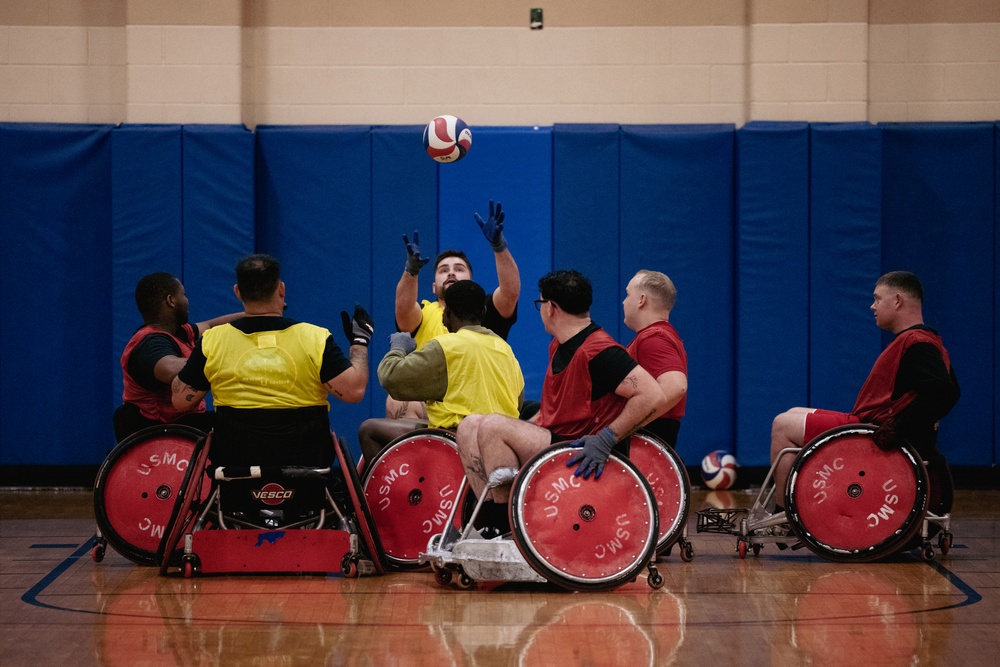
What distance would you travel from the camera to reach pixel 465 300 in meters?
5.56

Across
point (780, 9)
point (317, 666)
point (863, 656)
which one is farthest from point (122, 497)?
point (780, 9)

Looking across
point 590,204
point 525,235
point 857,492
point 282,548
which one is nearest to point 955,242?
point 590,204

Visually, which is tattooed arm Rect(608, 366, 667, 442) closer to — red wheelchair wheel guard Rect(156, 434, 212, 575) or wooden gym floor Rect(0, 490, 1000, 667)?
wooden gym floor Rect(0, 490, 1000, 667)

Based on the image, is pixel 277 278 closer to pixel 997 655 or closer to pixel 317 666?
pixel 317 666

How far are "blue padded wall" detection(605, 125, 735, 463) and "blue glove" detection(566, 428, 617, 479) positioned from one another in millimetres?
3990

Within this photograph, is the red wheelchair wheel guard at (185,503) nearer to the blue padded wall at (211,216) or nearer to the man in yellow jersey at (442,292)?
the man in yellow jersey at (442,292)

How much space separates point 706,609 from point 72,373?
580 cm

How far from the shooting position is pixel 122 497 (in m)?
5.63

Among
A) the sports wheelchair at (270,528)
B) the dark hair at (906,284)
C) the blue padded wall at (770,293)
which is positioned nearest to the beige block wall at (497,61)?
the blue padded wall at (770,293)

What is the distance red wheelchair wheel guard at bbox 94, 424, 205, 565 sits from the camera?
5.62 m

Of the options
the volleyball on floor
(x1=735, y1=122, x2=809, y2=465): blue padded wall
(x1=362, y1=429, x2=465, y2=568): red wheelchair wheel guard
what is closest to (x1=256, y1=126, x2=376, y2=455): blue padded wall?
the volleyball on floor

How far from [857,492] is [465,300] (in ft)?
6.76

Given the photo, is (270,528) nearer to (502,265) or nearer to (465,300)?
(465,300)

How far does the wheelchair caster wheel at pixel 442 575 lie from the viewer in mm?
5219
